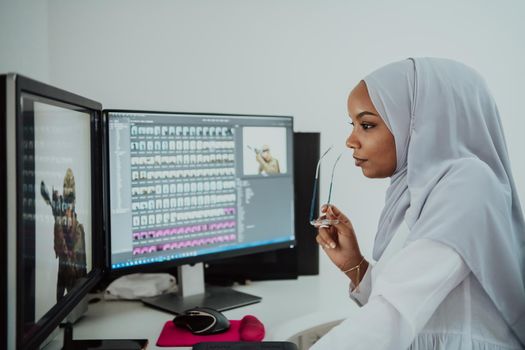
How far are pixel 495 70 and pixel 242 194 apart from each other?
1.05 metres

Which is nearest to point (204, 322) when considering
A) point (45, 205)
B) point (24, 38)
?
point (45, 205)

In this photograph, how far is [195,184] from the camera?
1.37 meters

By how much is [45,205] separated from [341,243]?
2.58 feet

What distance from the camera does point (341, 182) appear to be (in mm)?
1774

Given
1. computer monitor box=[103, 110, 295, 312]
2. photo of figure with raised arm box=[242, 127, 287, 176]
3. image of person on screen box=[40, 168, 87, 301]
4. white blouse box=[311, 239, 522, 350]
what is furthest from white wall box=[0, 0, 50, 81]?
white blouse box=[311, 239, 522, 350]

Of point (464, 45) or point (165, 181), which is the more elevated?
point (464, 45)

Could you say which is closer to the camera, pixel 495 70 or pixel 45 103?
pixel 45 103

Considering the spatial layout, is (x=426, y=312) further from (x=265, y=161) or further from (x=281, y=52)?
(x=281, y=52)

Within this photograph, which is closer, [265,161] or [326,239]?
[326,239]

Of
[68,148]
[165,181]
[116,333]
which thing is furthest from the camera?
[165,181]

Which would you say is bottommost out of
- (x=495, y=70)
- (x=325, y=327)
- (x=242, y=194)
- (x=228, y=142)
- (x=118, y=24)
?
(x=325, y=327)

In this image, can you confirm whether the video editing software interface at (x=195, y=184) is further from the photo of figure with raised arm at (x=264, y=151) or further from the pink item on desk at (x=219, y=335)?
the pink item on desk at (x=219, y=335)

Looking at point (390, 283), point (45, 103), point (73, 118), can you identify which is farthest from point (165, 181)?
point (390, 283)

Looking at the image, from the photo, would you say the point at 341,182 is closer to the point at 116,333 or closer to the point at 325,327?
the point at 325,327
